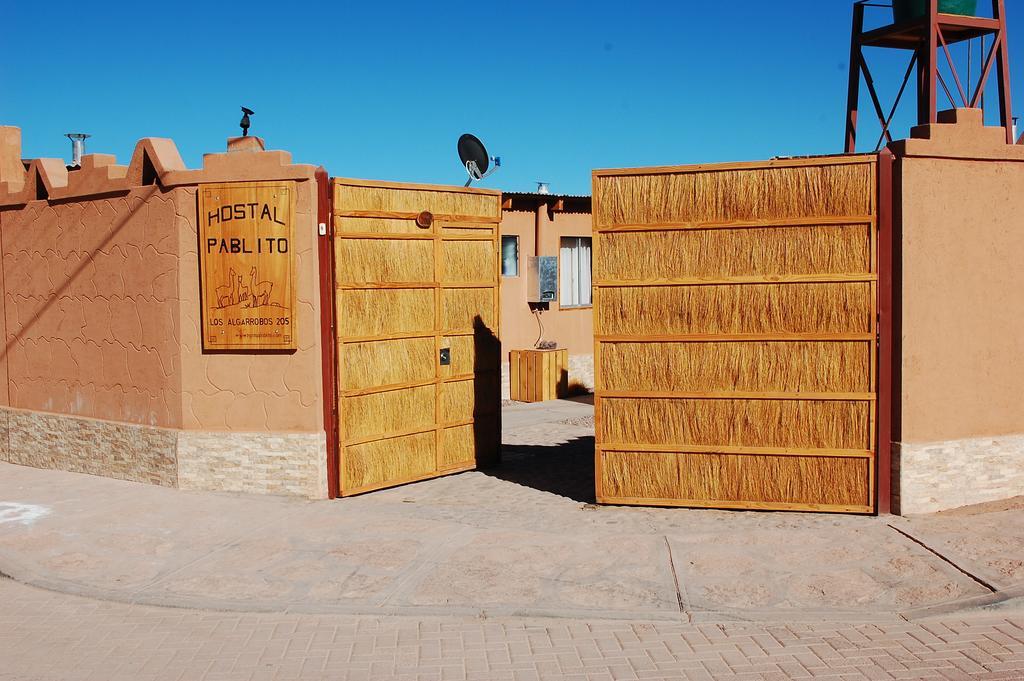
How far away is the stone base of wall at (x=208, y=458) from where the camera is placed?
975cm

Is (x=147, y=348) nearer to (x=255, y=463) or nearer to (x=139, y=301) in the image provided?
(x=139, y=301)

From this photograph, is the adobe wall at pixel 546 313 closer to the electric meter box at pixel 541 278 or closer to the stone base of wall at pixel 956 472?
the electric meter box at pixel 541 278

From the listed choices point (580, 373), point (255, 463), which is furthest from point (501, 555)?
point (580, 373)

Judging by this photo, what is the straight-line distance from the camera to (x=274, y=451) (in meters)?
9.82

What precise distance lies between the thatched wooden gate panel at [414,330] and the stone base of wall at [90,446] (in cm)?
207

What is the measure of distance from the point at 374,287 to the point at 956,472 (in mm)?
5965

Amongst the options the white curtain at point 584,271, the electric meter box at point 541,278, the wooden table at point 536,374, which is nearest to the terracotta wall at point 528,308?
the electric meter box at point 541,278

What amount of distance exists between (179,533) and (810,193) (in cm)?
647

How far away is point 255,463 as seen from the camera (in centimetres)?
987

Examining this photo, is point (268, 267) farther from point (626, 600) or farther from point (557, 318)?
point (557, 318)

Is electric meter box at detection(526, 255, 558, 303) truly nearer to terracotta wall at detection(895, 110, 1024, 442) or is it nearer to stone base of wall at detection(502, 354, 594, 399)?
stone base of wall at detection(502, 354, 594, 399)

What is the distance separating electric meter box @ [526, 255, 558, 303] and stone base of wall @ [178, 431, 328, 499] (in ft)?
33.1

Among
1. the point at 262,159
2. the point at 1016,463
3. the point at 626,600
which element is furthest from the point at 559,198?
the point at 626,600

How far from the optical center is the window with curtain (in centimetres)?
2055
